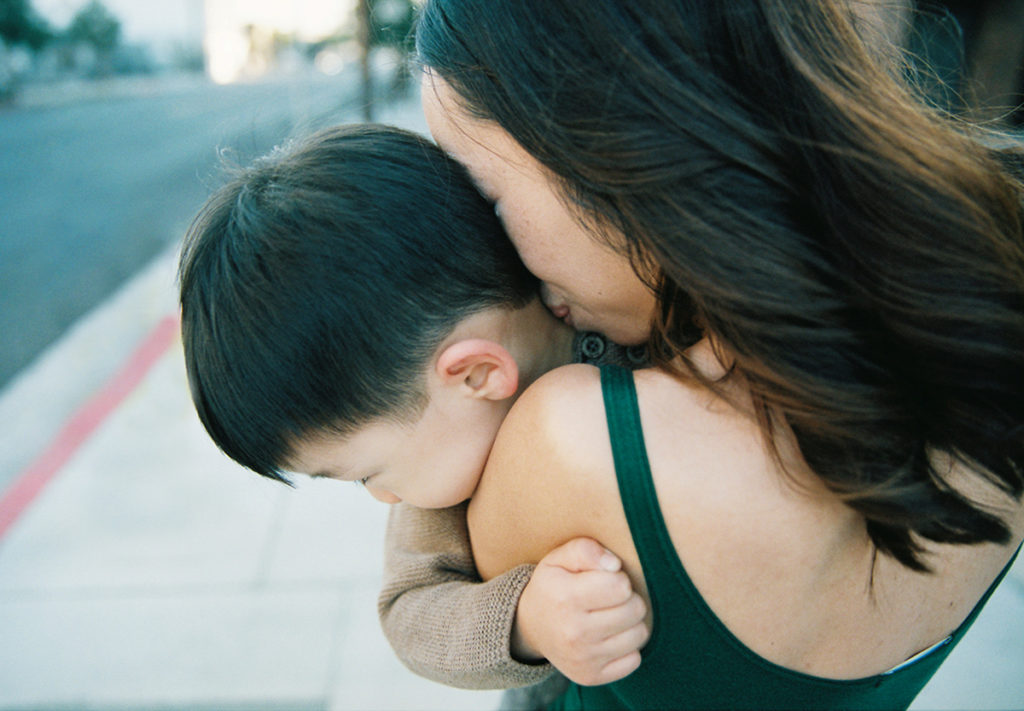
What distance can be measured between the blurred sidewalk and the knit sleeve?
3.89ft

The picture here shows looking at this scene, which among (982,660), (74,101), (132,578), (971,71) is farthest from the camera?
(74,101)

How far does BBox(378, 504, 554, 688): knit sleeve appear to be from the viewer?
3.28ft

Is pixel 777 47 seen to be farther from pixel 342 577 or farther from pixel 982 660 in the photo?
pixel 342 577

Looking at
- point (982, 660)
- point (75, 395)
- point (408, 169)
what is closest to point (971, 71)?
point (982, 660)

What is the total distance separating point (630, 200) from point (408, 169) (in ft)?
1.10

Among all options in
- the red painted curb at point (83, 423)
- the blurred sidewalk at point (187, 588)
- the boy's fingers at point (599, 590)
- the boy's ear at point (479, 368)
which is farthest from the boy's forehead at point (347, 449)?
the red painted curb at point (83, 423)

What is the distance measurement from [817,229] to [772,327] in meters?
0.12

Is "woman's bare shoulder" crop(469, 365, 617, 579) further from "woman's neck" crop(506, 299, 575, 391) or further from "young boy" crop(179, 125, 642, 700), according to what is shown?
"woman's neck" crop(506, 299, 575, 391)

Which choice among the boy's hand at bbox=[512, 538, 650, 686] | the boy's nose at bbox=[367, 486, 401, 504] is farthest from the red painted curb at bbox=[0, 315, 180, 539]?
the boy's hand at bbox=[512, 538, 650, 686]

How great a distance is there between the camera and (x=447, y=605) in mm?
1080

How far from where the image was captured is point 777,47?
2.64ft

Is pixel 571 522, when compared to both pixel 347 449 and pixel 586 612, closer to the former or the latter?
pixel 586 612

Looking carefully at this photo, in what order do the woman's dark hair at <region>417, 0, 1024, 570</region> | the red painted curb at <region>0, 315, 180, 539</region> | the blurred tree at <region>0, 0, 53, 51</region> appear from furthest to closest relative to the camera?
1. the blurred tree at <region>0, 0, 53, 51</region>
2. the red painted curb at <region>0, 315, 180, 539</region>
3. the woman's dark hair at <region>417, 0, 1024, 570</region>

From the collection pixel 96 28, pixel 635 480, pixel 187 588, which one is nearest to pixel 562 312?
pixel 635 480
